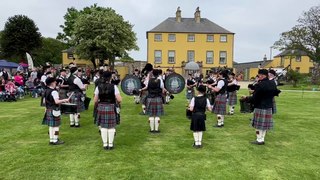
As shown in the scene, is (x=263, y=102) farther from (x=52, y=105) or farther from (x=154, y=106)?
(x=52, y=105)

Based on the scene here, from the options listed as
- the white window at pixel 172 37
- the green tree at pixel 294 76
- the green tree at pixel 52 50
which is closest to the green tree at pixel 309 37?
the green tree at pixel 294 76

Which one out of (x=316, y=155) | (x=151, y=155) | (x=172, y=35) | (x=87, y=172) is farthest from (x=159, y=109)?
(x=172, y=35)

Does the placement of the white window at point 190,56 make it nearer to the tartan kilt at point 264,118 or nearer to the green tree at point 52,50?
the green tree at point 52,50

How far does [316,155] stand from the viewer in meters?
6.48

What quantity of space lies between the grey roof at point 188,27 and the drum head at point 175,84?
35.7 m

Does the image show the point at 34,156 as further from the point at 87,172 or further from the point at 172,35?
the point at 172,35

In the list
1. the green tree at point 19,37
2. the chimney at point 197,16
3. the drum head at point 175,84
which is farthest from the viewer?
the chimney at point 197,16

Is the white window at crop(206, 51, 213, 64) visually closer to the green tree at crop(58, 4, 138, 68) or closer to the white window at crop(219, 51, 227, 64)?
the white window at crop(219, 51, 227, 64)

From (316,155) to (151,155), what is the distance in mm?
3343

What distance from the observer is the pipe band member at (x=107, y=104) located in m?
6.39

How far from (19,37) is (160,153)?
40271mm

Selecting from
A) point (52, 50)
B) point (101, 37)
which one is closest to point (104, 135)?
point (101, 37)

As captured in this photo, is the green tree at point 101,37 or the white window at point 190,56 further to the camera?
the white window at point 190,56

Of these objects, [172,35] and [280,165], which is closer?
[280,165]
